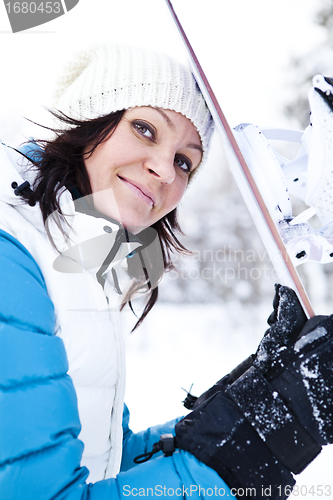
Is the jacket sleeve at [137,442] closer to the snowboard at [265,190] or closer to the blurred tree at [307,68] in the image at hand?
the snowboard at [265,190]

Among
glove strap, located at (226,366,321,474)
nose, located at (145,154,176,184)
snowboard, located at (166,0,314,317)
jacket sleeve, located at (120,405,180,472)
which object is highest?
nose, located at (145,154,176,184)

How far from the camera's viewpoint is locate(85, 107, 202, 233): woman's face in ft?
2.95

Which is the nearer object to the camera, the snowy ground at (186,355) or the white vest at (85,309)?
the white vest at (85,309)

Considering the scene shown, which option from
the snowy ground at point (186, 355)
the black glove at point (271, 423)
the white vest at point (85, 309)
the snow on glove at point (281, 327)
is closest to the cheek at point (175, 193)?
the white vest at point (85, 309)

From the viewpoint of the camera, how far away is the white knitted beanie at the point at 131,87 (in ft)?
3.02

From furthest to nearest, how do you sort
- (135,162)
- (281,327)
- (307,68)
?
(307,68) → (135,162) → (281,327)

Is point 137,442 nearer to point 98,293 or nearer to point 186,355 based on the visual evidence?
point 98,293

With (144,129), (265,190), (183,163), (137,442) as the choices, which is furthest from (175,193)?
(137,442)

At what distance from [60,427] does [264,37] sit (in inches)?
150

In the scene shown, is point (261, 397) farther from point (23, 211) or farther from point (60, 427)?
point (23, 211)

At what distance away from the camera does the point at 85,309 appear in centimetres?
70

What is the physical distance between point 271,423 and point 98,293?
429mm

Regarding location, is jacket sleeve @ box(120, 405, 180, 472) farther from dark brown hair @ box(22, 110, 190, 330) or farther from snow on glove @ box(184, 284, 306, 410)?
dark brown hair @ box(22, 110, 190, 330)

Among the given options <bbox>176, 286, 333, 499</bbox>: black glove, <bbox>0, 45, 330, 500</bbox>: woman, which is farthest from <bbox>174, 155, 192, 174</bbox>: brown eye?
<bbox>176, 286, 333, 499</bbox>: black glove
